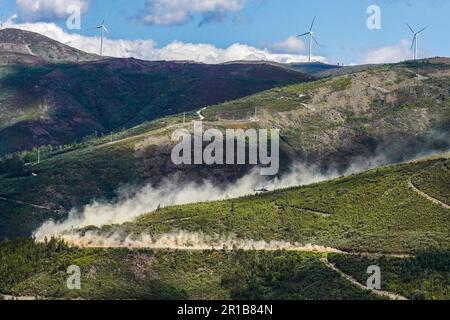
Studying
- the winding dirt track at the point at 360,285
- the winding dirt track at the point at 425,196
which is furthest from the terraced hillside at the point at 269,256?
the winding dirt track at the point at 425,196

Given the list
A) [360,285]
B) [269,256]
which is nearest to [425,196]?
[269,256]

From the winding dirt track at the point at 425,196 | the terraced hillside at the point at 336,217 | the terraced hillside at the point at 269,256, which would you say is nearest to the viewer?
the terraced hillside at the point at 269,256

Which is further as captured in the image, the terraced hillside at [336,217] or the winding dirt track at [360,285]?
the terraced hillside at [336,217]

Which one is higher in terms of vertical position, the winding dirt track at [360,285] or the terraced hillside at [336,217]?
the terraced hillside at [336,217]

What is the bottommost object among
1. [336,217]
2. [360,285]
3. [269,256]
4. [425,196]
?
[360,285]

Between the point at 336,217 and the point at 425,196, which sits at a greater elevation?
the point at 425,196

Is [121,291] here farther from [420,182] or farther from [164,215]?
[420,182]

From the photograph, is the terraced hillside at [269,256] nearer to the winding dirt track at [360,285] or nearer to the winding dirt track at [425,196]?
the winding dirt track at [360,285]

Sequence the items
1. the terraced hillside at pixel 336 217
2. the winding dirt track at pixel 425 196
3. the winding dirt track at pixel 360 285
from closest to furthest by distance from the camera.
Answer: the winding dirt track at pixel 360 285 → the terraced hillside at pixel 336 217 → the winding dirt track at pixel 425 196

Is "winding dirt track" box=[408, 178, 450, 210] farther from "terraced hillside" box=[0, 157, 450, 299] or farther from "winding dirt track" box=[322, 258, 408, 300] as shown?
"winding dirt track" box=[322, 258, 408, 300]

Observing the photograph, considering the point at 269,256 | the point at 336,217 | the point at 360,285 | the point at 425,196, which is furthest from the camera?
the point at 336,217

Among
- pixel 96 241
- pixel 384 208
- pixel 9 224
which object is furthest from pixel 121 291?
pixel 9 224

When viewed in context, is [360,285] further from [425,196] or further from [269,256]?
[425,196]
